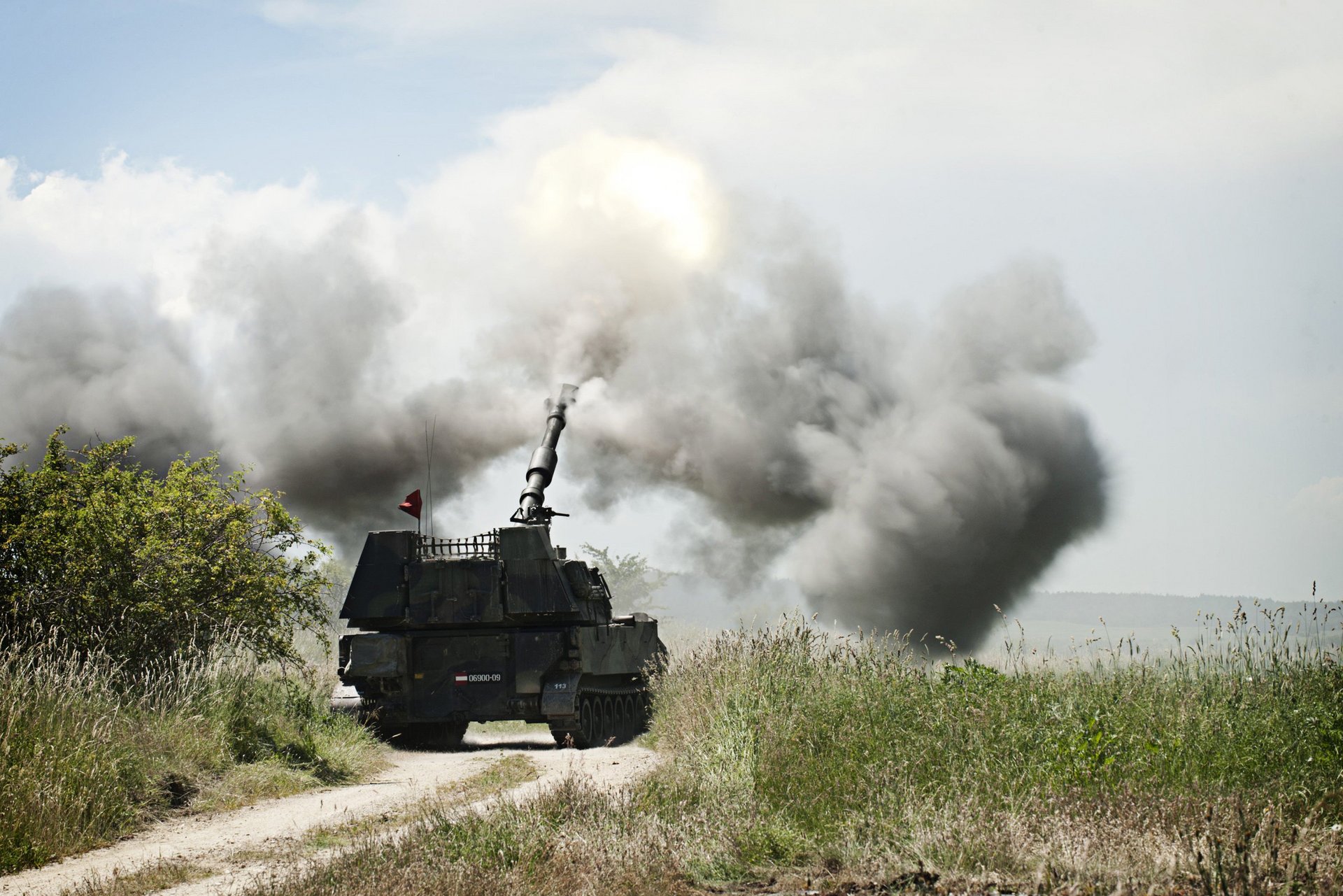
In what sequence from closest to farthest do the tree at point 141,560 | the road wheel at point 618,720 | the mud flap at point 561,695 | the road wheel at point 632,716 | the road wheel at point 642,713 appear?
the tree at point 141,560, the mud flap at point 561,695, the road wheel at point 618,720, the road wheel at point 632,716, the road wheel at point 642,713

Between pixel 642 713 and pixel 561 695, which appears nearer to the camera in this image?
pixel 561 695

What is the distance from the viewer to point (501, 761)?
15703 mm

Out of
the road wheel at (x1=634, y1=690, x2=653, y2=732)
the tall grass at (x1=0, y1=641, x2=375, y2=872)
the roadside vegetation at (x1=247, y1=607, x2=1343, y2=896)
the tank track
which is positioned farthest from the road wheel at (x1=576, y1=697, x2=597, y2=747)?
the roadside vegetation at (x1=247, y1=607, x2=1343, y2=896)

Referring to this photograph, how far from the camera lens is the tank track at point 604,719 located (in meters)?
18.8

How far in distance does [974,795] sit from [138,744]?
8.14 metres

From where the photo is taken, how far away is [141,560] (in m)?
16.3

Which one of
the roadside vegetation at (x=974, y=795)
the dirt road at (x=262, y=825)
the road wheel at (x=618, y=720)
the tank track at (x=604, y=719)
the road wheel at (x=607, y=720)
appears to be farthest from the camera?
the road wheel at (x=618, y=720)

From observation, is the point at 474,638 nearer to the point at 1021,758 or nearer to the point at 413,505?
the point at 413,505

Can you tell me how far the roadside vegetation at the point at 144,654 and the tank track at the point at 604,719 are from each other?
2.93 meters

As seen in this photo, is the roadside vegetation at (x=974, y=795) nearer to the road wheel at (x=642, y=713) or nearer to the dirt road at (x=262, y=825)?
the dirt road at (x=262, y=825)

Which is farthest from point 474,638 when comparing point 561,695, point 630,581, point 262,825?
point 630,581

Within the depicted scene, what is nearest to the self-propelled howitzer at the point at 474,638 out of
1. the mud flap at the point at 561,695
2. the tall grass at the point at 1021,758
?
the mud flap at the point at 561,695

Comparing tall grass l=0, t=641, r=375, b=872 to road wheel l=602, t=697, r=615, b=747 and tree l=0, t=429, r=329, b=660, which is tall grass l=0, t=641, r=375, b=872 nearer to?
tree l=0, t=429, r=329, b=660

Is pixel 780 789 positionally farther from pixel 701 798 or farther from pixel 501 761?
pixel 501 761
